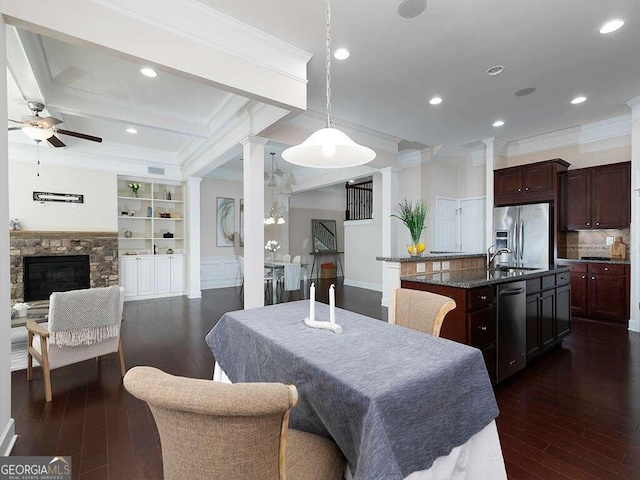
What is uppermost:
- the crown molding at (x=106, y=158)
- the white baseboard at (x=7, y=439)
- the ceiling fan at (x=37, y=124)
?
the crown molding at (x=106, y=158)

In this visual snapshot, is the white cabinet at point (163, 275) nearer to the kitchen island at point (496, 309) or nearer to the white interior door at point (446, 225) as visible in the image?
the kitchen island at point (496, 309)

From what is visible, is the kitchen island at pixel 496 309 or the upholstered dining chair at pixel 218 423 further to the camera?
the kitchen island at pixel 496 309

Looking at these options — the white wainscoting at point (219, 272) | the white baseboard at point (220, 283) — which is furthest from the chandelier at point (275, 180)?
the white baseboard at point (220, 283)

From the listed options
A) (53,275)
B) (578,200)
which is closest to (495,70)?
(578,200)

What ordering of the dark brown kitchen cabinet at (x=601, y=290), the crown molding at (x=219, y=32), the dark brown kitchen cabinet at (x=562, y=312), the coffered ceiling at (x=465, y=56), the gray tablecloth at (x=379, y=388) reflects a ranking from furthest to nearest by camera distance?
the dark brown kitchen cabinet at (x=601, y=290), the dark brown kitchen cabinet at (x=562, y=312), the coffered ceiling at (x=465, y=56), the crown molding at (x=219, y=32), the gray tablecloth at (x=379, y=388)

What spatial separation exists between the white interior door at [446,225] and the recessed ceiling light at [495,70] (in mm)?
3162

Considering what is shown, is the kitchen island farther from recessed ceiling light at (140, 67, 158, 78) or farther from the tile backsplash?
recessed ceiling light at (140, 67, 158, 78)

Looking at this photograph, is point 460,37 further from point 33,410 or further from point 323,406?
point 33,410

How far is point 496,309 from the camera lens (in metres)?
2.67

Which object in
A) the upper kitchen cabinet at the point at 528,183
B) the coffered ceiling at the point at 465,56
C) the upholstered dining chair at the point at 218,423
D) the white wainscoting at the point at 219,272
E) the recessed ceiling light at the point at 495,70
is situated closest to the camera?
the upholstered dining chair at the point at 218,423

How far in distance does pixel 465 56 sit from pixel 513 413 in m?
3.22

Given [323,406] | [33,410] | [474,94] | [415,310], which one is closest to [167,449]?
[323,406]

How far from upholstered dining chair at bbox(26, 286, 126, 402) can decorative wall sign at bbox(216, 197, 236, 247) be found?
16.8ft

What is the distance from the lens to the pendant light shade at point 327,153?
5.94 ft
